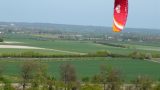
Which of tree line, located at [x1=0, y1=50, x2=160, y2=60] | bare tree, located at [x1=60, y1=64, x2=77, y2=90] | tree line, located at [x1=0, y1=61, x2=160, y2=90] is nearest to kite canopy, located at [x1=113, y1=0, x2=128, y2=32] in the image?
tree line, located at [x1=0, y1=61, x2=160, y2=90]

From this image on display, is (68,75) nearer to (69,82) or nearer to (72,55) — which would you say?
(69,82)

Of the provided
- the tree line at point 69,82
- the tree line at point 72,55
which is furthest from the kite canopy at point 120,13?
the tree line at point 72,55

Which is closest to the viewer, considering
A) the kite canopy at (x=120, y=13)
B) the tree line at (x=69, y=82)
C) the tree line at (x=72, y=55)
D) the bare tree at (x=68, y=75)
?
the kite canopy at (x=120, y=13)

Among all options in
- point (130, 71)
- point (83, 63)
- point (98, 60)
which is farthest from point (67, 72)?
point (98, 60)

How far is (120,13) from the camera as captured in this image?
6.35 meters

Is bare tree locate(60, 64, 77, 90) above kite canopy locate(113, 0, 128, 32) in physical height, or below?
below

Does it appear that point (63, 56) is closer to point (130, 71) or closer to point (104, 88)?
point (130, 71)

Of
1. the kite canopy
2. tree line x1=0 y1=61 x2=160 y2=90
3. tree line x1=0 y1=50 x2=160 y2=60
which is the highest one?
the kite canopy

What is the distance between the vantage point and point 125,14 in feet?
20.6

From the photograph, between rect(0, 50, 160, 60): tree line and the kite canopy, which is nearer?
the kite canopy

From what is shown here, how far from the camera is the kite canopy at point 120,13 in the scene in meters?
6.25

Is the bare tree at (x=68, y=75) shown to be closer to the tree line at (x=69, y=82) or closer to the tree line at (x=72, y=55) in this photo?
the tree line at (x=69, y=82)

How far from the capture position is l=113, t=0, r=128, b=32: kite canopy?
6.25 metres

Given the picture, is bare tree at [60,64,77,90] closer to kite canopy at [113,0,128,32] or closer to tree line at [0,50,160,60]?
tree line at [0,50,160,60]
